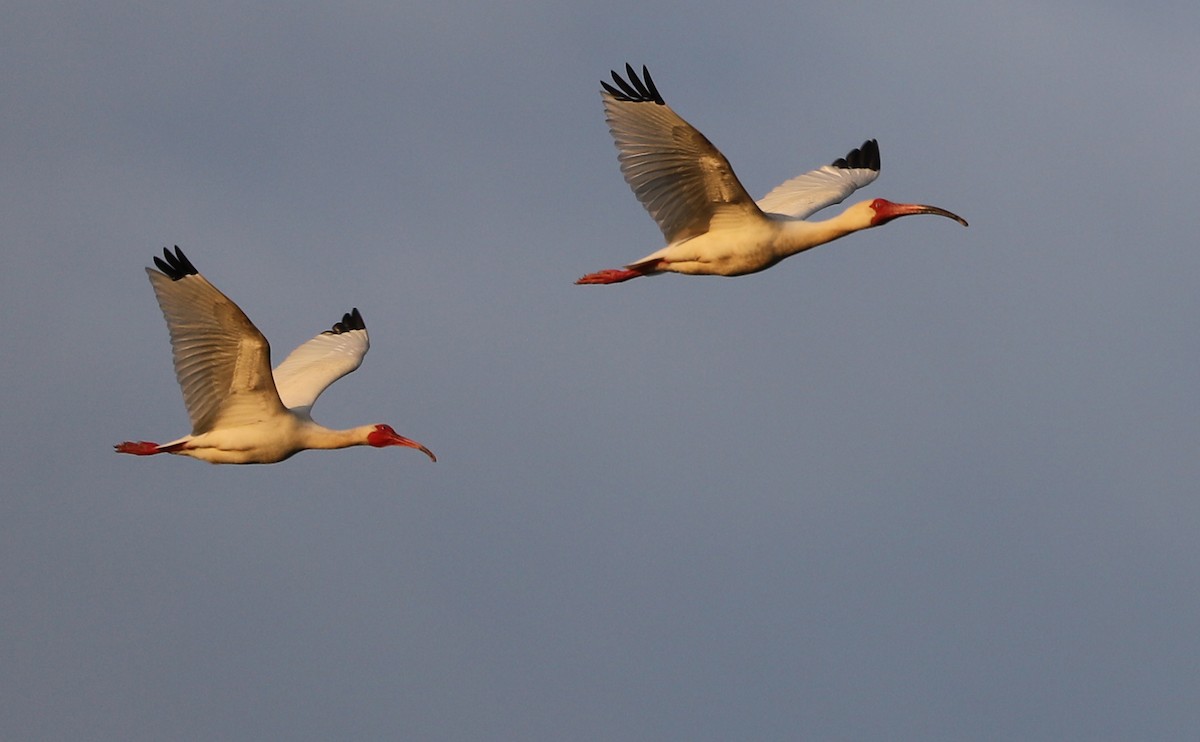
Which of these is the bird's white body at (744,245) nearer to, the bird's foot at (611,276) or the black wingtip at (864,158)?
the bird's foot at (611,276)

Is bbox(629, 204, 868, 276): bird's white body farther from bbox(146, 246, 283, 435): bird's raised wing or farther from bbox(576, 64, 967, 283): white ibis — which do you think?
bbox(146, 246, 283, 435): bird's raised wing

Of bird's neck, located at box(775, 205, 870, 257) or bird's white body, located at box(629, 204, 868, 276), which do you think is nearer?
bird's white body, located at box(629, 204, 868, 276)

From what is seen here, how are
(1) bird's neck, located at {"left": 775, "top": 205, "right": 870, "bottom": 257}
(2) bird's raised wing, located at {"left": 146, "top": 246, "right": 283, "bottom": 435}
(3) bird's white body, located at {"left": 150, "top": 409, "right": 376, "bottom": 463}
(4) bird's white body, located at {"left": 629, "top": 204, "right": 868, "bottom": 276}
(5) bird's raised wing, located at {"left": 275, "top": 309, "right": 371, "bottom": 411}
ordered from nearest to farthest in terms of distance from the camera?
1. (2) bird's raised wing, located at {"left": 146, "top": 246, "right": 283, "bottom": 435}
2. (4) bird's white body, located at {"left": 629, "top": 204, "right": 868, "bottom": 276}
3. (1) bird's neck, located at {"left": 775, "top": 205, "right": 870, "bottom": 257}
4. (3) bird's white body, located at {"left": 150, "top": 409, "right": 376, "bottom": 463}
5. (5) bird's raised wing, located at {"left": 275, "top": 309, "right": 371, "bottom": 411}

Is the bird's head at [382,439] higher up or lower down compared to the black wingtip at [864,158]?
lower down

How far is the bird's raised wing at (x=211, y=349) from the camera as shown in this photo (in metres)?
24.8

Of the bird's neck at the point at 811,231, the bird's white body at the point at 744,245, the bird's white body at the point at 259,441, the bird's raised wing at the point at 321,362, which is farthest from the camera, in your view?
the bird's raised wing at the point at 321,362

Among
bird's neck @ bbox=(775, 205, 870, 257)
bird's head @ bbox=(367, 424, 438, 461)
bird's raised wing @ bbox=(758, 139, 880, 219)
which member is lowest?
bird's head @ bbox=(367, 424, 438, 461)

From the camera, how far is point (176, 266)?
25062 millimetres

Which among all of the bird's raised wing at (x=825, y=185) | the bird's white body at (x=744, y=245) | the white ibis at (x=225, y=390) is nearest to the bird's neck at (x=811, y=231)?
the bird's white body at (x=744, y=245)

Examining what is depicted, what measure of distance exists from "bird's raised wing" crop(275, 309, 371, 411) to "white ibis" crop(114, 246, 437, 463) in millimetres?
690

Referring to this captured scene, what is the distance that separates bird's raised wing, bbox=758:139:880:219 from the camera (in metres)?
29.9

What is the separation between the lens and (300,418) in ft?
87.6

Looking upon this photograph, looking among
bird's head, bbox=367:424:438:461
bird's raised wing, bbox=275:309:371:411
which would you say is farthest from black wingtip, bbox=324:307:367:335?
bird's head, bbox=367:424:438:461

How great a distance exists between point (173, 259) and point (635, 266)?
5.49 meters
